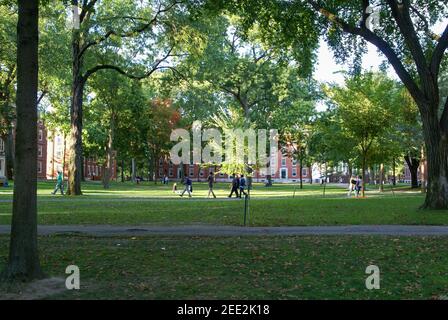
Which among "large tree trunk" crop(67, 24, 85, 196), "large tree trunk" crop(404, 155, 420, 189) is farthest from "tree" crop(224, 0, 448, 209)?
"large tree trunk" crop(404, 155, 420, 189)

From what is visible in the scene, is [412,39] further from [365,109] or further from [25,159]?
[25,159]

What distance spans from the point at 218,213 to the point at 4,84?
1412 inches

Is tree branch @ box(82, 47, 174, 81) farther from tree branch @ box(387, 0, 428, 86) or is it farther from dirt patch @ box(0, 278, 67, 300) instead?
dirt patch @ box(0, 278, 67, 300)

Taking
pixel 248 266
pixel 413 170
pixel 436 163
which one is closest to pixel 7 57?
pixel 436 163

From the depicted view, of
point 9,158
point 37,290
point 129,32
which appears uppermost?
point 129,32

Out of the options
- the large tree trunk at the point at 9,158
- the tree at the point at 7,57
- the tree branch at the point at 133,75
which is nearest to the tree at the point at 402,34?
the tree branch at the point at 133,75

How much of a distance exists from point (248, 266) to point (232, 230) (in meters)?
5.34

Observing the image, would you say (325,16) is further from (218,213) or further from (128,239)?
(128,239)

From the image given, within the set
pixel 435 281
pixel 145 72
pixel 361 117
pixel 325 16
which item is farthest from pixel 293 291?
pixel 145 72

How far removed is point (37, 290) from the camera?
715 centimetres

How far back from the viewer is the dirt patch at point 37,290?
6.82 metres

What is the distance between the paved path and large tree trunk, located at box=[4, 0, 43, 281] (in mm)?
5776

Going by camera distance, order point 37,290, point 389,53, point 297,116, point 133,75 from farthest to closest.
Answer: point 297,116
point 133,75
point 389,53
point 37,290

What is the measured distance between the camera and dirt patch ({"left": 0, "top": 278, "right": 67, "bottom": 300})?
22.4 feet
